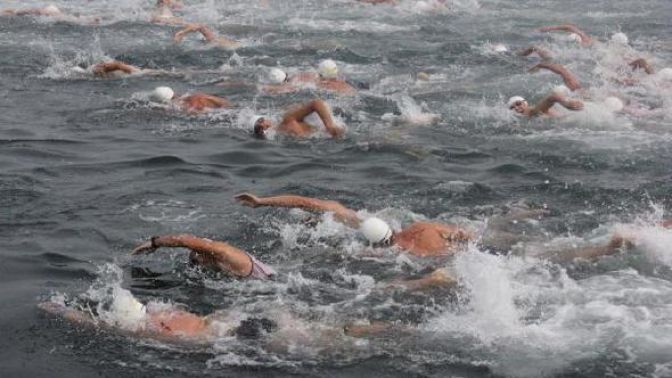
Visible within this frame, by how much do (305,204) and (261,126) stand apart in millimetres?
4039

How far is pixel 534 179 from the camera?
11.2m

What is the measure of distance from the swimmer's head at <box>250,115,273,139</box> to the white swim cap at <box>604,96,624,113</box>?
18.2ft

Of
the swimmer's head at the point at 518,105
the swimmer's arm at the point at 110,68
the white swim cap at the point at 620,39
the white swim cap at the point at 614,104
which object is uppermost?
the white swim cap at the point at 620,39

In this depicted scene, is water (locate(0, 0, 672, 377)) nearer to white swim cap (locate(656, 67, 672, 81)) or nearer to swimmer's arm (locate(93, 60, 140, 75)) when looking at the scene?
swimmer's arm (locate(93, 60, 140, 75))

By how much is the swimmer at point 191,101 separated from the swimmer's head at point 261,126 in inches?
46.9

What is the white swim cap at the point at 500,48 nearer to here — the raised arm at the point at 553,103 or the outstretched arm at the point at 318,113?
the raised arm at the point at 553,103

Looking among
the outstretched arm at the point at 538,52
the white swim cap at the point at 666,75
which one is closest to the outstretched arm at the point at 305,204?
the white swim cap at the point at 666,75

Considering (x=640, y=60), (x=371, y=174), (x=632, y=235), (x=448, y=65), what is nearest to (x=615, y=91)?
(x=640, y=60)

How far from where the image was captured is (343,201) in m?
10.3

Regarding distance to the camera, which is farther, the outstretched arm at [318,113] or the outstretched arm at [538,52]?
the outstretched arm at [538,52]

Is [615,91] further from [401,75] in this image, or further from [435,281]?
[435,281]

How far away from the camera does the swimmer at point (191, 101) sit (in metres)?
13.8

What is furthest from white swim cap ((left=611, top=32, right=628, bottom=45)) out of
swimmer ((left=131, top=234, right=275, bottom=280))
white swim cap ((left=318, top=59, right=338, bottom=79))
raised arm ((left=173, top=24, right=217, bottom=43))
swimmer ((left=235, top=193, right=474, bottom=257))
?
swimmer ((left=131, top=234, right=275, bottom=280))

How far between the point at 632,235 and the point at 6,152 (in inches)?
327
